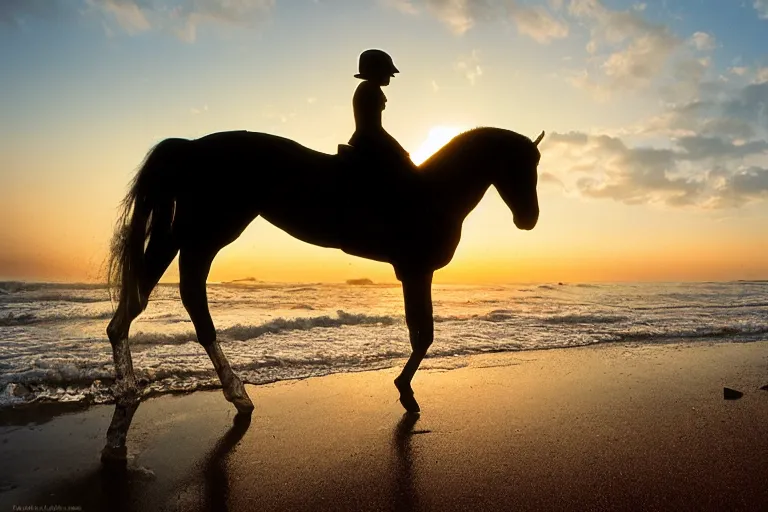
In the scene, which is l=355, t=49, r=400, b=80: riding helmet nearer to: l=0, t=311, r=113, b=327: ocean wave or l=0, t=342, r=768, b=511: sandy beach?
l=0, t=342, r=768, b=511: sandy beach

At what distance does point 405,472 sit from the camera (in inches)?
122

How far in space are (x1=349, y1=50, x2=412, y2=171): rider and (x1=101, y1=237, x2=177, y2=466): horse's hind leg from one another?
1824mm

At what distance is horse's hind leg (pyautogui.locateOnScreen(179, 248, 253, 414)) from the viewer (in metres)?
3.94

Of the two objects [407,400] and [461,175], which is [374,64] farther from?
[407,400]

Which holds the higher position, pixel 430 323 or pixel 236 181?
pixel 236 181

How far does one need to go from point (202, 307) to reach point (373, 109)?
2260mm

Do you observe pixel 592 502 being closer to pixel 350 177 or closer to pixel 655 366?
pixel 350 177

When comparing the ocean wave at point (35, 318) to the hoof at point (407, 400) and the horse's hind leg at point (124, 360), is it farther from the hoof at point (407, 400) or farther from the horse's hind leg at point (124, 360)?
the hoof at point (407, 400)

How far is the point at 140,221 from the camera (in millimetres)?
3775

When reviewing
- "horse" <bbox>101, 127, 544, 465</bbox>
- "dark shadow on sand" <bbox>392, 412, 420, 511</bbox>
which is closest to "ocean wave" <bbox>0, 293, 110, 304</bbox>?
"horse" <bbox>101, 127, 544, 465</bbox>

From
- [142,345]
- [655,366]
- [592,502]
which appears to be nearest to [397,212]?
[592,502]

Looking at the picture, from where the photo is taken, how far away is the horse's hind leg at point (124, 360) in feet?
10.6

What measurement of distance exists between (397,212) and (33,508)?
3.13m

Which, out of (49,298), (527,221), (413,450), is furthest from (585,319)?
(49,298)
